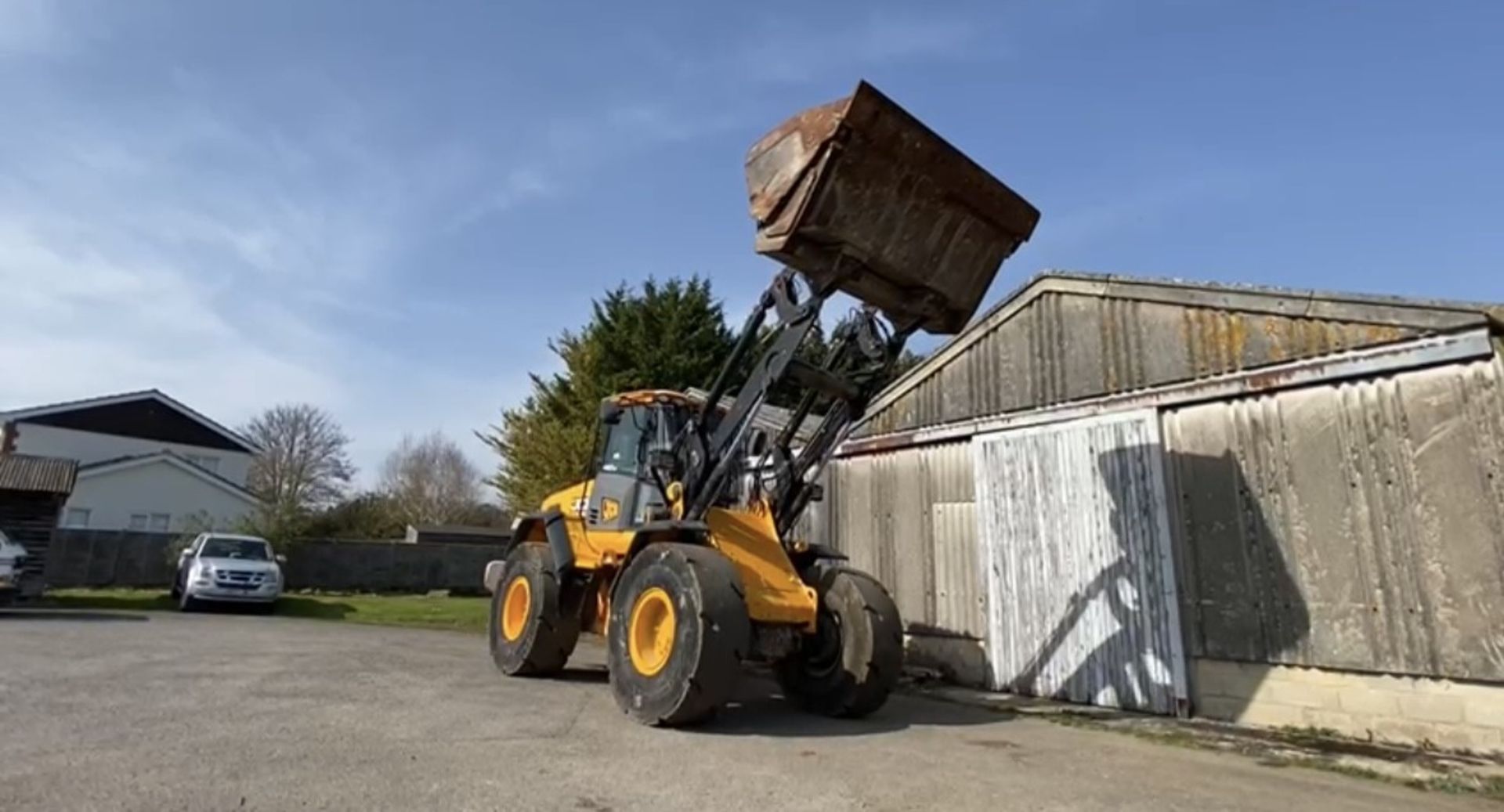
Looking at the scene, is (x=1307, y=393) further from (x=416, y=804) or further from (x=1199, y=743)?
(x=416, y=804)

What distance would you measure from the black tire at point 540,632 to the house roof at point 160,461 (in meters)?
27.8

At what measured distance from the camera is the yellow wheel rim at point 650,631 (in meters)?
6.39

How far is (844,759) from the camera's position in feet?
17.4

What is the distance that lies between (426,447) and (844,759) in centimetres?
5771

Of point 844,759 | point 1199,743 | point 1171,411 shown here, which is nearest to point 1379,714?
point 1199,743

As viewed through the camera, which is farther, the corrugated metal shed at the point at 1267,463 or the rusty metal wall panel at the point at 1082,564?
the rusty metal wall panel at the point at 1082,564

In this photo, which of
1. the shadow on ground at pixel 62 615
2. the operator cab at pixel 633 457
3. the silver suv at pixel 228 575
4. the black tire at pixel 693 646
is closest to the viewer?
the black tire at pixel 693 646

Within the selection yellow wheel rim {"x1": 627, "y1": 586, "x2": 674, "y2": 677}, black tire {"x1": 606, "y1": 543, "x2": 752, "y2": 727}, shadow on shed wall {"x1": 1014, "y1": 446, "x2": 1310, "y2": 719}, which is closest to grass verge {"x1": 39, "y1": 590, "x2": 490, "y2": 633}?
yellow wheel rim {"x1": 627, "y1": 586, "x2": 674, "y2": 677}

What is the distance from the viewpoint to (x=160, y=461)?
30.1 m

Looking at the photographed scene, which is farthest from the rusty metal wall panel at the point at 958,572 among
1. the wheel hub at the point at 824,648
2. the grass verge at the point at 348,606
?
the grass verge at the point at 348,606

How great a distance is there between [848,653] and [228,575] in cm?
1518

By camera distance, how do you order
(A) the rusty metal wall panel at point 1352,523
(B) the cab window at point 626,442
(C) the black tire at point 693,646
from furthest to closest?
(B) the cab window at point 626,442
(A) the rusty metal wall panel at point 1352,523
(C) the black tire at point 693,646

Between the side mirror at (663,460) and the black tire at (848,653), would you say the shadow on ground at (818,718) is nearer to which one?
the black tire at (848,653)

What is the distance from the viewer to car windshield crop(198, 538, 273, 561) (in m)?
17.3
